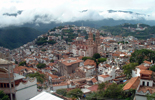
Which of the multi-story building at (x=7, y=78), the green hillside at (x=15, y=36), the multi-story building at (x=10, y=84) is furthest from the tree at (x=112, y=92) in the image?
the green hillside at (x=15, y=36)

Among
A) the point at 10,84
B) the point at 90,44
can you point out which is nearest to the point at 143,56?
the point at 90,44

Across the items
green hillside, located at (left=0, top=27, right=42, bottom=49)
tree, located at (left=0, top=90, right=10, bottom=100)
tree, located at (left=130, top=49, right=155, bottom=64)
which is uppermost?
green hillside, located at (left=0, top=27, right=42, bottom=49)

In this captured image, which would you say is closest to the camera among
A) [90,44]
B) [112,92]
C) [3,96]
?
[3,96]

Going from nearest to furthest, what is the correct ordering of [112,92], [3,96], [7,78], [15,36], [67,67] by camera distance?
[3,96]
[7,78]
[112,92]
[67,67]
[15,36]

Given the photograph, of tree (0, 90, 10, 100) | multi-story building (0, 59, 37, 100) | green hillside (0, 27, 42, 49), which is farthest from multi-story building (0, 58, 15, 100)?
green hillside (0, 27, 42, 49)

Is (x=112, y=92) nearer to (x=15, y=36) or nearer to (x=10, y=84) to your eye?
(x=10, y=84)

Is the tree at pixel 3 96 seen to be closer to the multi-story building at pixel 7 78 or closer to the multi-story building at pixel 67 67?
the multi-story building at pixel 7 78

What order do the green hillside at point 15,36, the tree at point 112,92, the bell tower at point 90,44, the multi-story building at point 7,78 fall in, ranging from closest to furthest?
the multi-story building at point 7,78 → the tree at point 112,92 → the bell tower at point 90,44 → the green hillside at point 15,36

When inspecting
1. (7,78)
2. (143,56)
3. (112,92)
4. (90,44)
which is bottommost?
(112,92)

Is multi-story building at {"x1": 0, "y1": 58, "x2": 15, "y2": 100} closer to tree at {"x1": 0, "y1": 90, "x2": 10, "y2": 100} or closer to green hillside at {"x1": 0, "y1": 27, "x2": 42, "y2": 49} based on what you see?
tree at {"x1": 0, "y1": 90, "x2": 10, "y2": 100}
